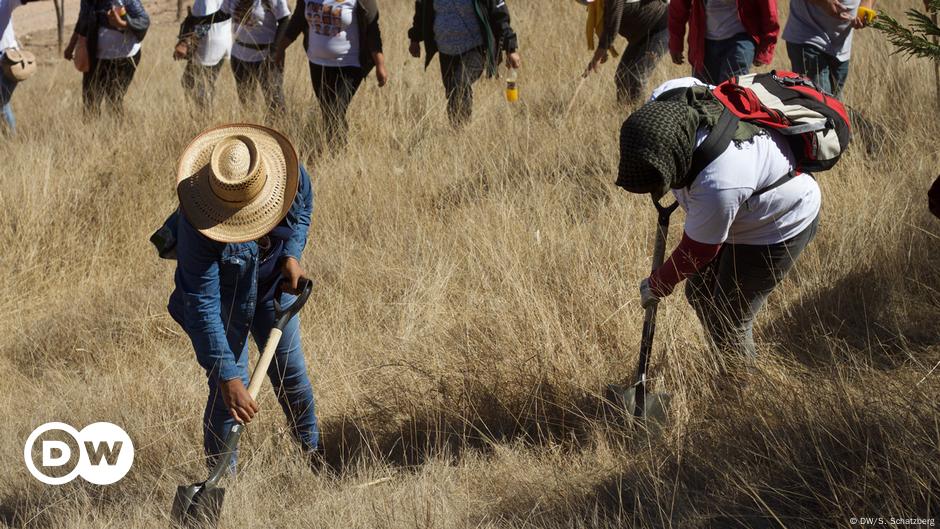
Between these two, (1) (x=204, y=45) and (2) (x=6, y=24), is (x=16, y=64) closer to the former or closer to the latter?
(2) (x=6, y=24)

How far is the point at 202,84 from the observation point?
7.70m

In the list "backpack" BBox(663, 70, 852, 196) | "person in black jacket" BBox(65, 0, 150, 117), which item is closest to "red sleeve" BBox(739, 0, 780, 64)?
"backpack" BBox(663, 70, 852, 196)

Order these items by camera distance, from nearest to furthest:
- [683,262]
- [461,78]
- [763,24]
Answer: [683,262]
[763,24]
[461,78]

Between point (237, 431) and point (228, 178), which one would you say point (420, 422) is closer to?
point (237, 431)

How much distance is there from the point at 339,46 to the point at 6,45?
8.25 ft

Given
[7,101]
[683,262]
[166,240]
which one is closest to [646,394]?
[683,262]

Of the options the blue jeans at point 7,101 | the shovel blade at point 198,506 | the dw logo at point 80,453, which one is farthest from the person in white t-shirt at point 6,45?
the shovel blade at point 198,506

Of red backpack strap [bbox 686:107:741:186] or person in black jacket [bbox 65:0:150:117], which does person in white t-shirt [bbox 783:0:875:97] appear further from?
person in black jacket [bbox 65:0:150:117]

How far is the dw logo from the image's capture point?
3979 mm

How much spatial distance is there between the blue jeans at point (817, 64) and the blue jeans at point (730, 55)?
29 centimetres

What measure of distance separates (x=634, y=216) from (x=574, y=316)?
1.08 m

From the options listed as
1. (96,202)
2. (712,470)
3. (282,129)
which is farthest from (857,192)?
(96,202)

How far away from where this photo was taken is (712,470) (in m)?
3.25

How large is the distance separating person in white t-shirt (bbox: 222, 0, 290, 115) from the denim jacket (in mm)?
4058
